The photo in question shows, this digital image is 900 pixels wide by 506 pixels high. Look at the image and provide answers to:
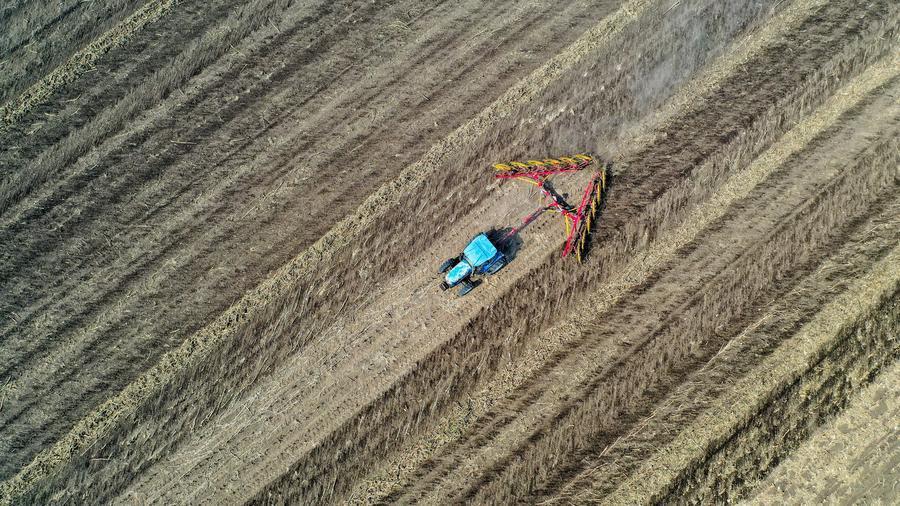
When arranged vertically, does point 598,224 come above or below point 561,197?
below

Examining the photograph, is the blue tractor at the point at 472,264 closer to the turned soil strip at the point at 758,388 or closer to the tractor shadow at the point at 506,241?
the tractor shadow at the point at 506,241

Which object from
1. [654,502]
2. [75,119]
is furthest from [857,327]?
[75,119]

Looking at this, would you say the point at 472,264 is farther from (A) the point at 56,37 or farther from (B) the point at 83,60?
(A) the point at 56,37

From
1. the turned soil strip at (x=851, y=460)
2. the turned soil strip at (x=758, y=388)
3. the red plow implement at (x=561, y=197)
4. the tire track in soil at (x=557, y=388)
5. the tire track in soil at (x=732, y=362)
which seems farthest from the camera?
the red plow implement at (x=561, y=197)

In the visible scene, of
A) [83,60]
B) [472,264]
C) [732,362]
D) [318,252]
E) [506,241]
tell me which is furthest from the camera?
[83,60]

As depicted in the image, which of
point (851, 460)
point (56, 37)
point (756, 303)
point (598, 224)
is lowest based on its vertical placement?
point (851, 460)

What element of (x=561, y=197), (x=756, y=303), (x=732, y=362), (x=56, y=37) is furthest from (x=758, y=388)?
(x=56, y=37)

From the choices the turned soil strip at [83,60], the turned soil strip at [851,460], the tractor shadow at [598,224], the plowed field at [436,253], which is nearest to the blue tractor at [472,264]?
the plowed field at [436,253]
